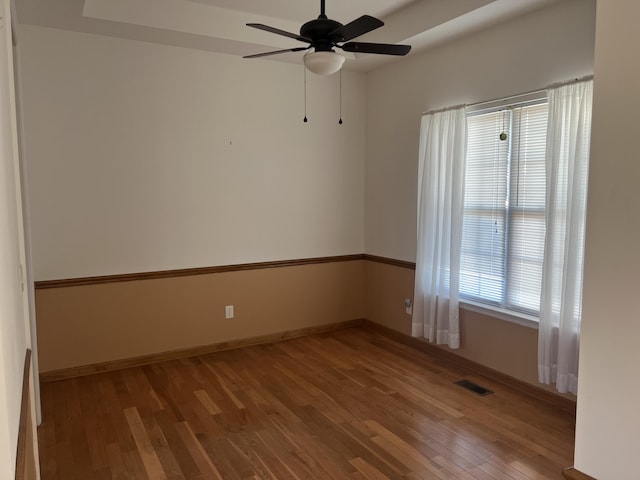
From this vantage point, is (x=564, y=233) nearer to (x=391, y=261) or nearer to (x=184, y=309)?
(x=391, y=261)

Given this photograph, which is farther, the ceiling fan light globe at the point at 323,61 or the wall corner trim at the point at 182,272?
the wall corner trim at the point at 182,272

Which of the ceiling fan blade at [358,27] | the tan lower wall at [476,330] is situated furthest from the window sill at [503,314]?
the ceiling fan blade at [358,27]

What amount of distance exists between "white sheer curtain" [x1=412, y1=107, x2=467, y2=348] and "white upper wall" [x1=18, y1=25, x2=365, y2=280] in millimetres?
1118

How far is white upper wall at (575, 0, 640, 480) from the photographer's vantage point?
4.21ft

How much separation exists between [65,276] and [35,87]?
1445 millimetres

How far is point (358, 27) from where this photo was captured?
7.55 ft

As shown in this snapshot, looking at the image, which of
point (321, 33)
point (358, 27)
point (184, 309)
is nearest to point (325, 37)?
point (321, 33)

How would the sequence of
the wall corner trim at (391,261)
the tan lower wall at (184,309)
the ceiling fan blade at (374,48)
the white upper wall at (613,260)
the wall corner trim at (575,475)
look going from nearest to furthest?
1. the white upper wall at (613,260)
2. the wall corner trim at (575,475)
3. the ceiling fan blade at (374,48)
4. the tan lower wall at (184,309)
5. the wall corner trim at (391,261)

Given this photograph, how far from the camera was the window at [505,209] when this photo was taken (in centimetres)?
339

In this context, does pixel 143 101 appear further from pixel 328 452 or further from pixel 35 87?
pixel 328 452

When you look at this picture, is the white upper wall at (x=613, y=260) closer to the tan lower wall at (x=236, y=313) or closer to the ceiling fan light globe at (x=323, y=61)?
the ceiling fan light globe at (x=323, y=61)

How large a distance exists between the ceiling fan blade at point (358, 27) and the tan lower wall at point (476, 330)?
2.40 meters

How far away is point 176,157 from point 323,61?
83.6 inches

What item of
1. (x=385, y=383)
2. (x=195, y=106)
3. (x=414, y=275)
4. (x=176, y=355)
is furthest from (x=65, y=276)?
(x=414, y=275)
